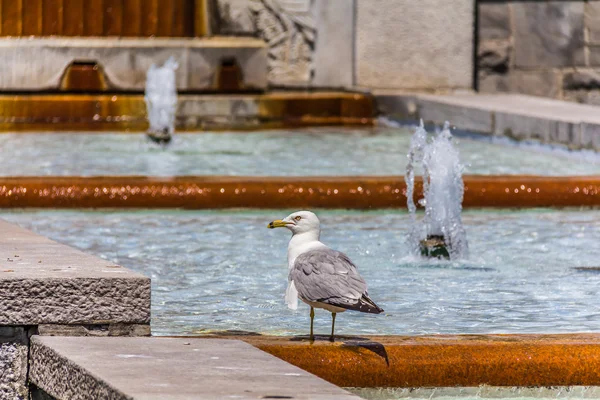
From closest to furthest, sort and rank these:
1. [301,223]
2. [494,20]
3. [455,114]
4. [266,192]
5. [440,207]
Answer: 1. [301,223]
2. [440,207]
3. [266,192]
4. [455,114]
5. [494,20]

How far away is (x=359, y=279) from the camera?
322 cm

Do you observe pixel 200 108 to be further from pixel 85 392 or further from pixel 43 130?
pixel 85 392

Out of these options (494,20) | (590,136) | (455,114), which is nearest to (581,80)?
(494,20)

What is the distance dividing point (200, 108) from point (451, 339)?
8.25m

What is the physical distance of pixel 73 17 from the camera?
1224 centimetres

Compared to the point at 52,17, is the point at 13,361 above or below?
below

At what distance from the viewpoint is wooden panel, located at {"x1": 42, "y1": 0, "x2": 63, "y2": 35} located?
480 inches

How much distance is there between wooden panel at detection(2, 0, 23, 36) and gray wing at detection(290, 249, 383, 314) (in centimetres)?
927

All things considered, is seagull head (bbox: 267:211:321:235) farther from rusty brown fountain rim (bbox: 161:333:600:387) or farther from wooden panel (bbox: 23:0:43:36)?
wooden panel (bbox: 23:0:43:36)

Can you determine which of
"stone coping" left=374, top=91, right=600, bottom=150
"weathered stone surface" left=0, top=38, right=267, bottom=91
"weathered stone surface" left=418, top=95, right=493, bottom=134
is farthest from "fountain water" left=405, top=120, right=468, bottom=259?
"weathered stone surface" left=0, top=38, right=267, bottom=91

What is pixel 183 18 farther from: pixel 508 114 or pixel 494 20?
pixel 508 114

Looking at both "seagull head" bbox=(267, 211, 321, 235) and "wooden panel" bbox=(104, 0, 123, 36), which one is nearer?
"seagull head" bbox=(267, 211, 321, 235)

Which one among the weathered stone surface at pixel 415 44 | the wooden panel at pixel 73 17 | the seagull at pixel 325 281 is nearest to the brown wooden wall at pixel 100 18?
the wooden panel at pixel 73 17

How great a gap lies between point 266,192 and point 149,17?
5897 millimetres
